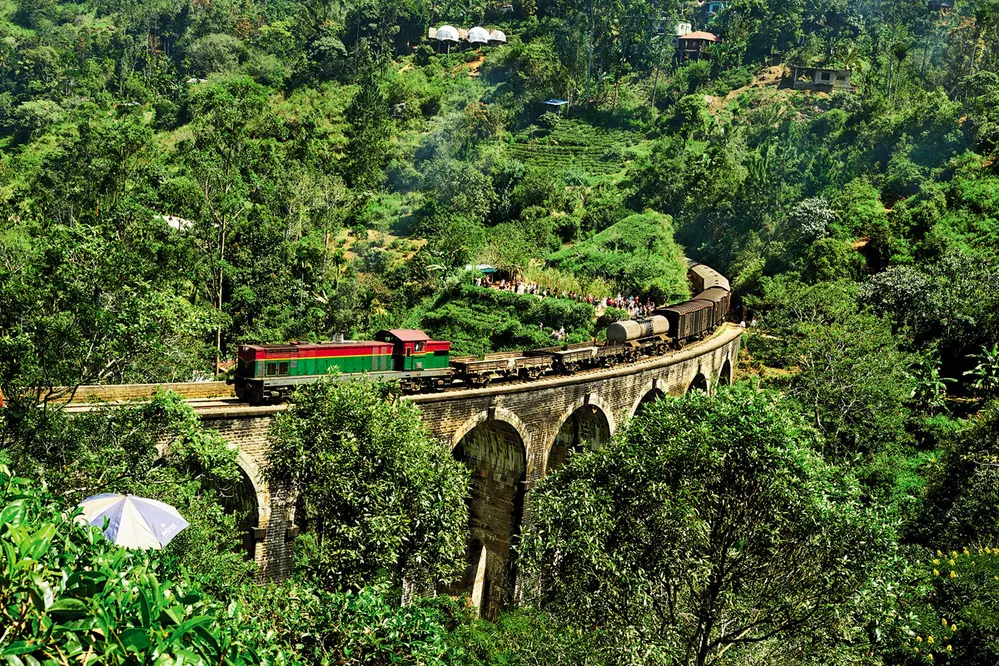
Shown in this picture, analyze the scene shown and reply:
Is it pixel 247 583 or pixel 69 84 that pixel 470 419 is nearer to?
pixel 247 583

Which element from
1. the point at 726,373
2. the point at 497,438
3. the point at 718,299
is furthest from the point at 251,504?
the point at 718,299

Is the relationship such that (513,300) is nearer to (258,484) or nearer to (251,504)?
(251,504)

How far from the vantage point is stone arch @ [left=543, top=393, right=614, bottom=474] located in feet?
115

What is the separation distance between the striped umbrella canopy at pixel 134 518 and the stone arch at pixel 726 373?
36.1m

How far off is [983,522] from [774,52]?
80.2 meters

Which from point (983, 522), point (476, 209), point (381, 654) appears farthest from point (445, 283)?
point (381, 654)

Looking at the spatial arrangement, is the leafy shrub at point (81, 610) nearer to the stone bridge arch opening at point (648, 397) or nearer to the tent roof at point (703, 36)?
the stone bridge arch opening at point (648, 397)

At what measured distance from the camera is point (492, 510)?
33.5 meters

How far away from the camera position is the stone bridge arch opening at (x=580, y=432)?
3562 cm

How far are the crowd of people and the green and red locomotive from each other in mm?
24599

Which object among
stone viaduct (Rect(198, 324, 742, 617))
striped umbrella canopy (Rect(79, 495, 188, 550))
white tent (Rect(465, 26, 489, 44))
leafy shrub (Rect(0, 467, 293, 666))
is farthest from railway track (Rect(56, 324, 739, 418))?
white tent (Rect(465, 26, 489, 44))

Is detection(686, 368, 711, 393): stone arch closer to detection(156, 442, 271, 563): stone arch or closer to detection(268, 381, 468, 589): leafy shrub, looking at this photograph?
detection(156, 442, 271, 563): stone arch

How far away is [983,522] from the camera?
96.2 feet

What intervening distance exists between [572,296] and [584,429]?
21286 mm
